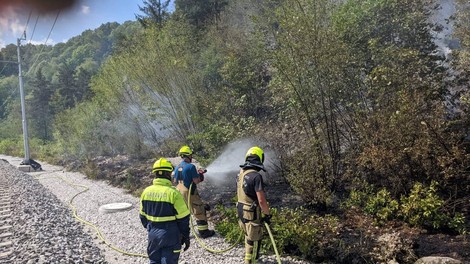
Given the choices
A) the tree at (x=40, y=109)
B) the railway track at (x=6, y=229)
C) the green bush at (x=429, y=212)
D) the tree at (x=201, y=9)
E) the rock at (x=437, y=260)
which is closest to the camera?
the rock at (x=437, y=260)

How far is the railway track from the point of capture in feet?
18.9

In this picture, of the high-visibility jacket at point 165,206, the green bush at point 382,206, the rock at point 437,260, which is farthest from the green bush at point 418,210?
the high-visibility jacket at point 165,206

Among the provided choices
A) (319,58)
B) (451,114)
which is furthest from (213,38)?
(451,114)

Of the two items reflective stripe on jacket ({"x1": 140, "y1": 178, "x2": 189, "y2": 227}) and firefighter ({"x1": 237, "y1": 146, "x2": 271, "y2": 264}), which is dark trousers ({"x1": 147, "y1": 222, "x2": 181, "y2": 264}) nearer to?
reflective stripe on jacket ({"x1": 140, "y1": 178, "x2": 189, "y2": 227})

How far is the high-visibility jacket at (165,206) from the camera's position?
4500 mm

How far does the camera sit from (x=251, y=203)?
5215 mm

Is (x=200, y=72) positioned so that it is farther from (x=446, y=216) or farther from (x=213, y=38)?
(x=446, y=216)

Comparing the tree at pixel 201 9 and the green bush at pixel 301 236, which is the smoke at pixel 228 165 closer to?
the green bush at pixel 301 236

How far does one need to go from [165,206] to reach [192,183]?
8.67ft

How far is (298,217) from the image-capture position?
664 centimetres

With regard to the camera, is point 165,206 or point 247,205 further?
point 247,205

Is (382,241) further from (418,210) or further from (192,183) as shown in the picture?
(192,183)

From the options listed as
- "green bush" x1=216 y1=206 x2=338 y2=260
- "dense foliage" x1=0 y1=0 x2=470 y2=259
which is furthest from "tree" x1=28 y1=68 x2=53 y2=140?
"green bush" x1=216 y1=206 x2=338 y2=260

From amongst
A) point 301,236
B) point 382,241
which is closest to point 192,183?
point 301,236
